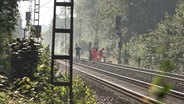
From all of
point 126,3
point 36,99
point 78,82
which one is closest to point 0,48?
point 78,82

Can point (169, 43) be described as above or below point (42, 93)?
above

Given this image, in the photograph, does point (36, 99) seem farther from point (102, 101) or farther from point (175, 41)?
point (175, 41)

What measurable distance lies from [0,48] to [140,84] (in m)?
6.37

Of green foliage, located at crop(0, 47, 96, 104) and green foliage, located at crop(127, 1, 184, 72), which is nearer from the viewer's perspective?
green foliage, located at crop(0, 47, 96, 104)

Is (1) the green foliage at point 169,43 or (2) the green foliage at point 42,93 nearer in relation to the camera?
(2) the green foliage at point 42,93

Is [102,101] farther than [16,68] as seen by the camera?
Yes

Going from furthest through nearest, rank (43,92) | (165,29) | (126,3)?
(126,3) → (165,29) → (43,92)

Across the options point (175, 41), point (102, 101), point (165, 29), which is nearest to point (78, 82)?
point (102, 101)

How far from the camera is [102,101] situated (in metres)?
11.4

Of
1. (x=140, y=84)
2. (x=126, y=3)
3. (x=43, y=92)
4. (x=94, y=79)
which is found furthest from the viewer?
(x=126, y=3)

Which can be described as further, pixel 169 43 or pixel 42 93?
pixel 169 43

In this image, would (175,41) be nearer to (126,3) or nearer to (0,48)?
(0,48)

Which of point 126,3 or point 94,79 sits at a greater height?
point 126,3

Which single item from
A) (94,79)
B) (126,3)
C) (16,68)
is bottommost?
(94,79)
